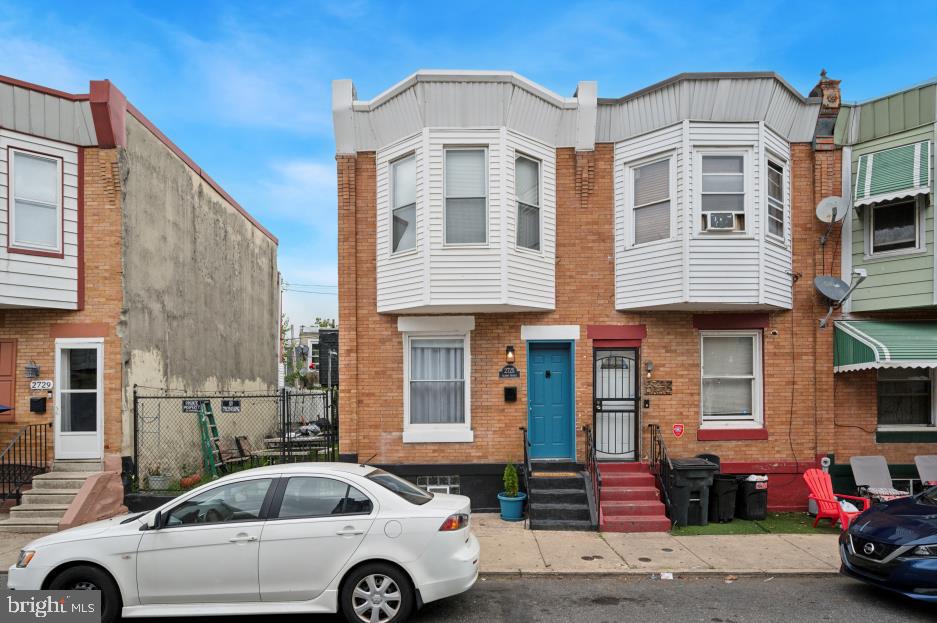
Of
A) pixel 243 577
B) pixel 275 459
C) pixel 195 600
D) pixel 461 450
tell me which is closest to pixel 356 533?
pixel 243 577

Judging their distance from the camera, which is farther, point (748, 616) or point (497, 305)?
point (497, 305)

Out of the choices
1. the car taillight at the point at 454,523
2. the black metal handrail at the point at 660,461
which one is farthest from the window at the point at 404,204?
the car taillight at the point at 454,523

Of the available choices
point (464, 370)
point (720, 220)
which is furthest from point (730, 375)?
point (464, 370)

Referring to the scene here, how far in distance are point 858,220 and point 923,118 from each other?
1.94m

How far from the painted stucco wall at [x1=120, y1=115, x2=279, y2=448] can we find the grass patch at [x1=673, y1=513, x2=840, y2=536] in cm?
1006

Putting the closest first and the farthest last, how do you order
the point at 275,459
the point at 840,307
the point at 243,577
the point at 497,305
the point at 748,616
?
the point at 243,577 < the point at 748,616 < the point at 497,305 < the point at 840,307 < the point at 275,459

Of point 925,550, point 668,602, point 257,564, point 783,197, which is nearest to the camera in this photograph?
point 257,564

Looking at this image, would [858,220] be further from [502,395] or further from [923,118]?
[502,395]

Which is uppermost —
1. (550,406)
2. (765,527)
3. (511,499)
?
(550,406)

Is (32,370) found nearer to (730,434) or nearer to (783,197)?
(730,434)

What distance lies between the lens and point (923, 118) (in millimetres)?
10648

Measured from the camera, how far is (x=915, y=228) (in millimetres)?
10914

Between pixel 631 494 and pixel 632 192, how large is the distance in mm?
5378

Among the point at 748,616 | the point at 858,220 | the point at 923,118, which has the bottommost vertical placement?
the point at 748,616
